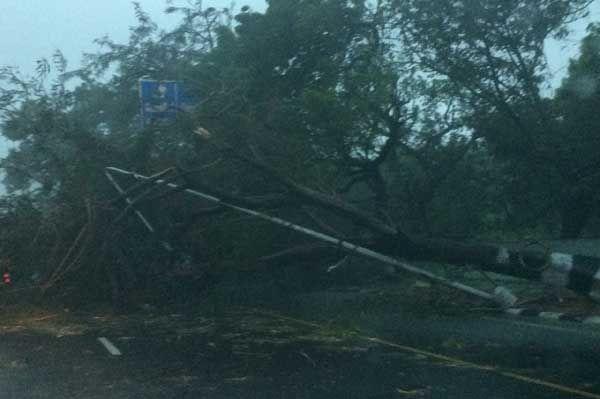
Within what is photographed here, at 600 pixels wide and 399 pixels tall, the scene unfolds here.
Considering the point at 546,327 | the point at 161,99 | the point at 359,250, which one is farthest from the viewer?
the point at 161,99

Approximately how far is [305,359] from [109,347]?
10.4ft

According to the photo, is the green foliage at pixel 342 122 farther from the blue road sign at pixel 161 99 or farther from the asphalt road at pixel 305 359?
the asphalt road at pixel 305 359

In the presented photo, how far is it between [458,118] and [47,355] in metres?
14.4

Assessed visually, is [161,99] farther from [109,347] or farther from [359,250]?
[109,347]

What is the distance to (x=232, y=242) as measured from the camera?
18.2 meters

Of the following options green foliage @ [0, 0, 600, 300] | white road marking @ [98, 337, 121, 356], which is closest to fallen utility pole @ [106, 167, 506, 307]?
green foliage @ [0, 0, 600, 300]

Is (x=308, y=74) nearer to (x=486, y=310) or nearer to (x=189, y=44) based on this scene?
(x=189, y=44)

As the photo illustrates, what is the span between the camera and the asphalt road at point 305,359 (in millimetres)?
8836

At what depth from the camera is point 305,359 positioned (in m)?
10.8

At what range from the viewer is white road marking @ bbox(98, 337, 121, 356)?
11.8m

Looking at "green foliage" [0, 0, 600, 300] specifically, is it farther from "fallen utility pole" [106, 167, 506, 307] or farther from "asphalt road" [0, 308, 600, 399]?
"asphalt road" [0, 308, 600, 399]

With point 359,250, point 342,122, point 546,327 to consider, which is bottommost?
point 546,327

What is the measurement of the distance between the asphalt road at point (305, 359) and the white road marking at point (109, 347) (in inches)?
4.3

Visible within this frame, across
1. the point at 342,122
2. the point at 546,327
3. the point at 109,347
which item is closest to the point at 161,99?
the point at 342,122
